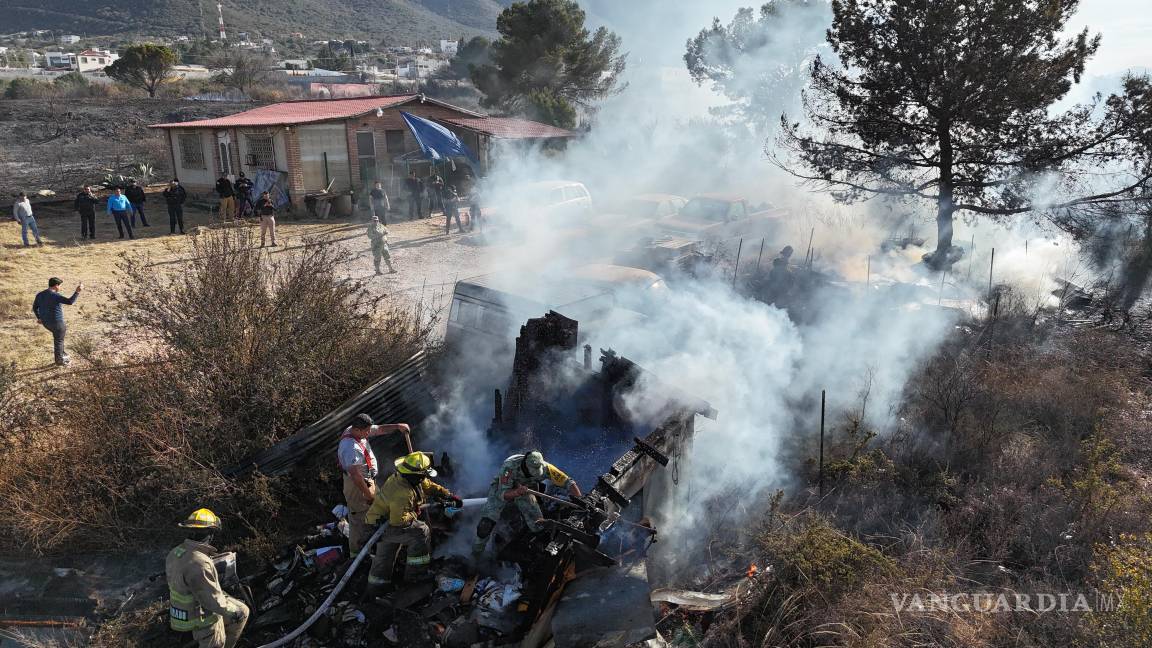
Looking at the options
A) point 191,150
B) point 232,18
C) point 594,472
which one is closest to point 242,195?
point 191,150

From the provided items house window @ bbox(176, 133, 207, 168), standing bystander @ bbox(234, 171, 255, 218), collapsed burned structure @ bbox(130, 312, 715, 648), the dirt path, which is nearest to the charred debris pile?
collapsed burned structure @ bbox(130, 312, 715, 648)

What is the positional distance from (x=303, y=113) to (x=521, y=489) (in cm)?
1919

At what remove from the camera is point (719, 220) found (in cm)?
1540

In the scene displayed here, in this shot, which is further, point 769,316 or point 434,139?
point 434,139

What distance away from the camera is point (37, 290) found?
465 inches

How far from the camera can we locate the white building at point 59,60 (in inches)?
2146

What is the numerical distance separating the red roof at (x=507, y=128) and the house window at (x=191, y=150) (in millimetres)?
7442

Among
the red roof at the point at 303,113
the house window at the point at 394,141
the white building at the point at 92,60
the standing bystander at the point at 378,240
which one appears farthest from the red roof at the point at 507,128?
the white building at the point at 92,60

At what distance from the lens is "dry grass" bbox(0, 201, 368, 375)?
956cm

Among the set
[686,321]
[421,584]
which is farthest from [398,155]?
[421,584]

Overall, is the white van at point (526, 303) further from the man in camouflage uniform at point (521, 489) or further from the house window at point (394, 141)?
the house window at point (394, 141)

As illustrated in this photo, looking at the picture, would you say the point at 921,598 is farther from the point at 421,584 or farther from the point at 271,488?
the point at 271,488

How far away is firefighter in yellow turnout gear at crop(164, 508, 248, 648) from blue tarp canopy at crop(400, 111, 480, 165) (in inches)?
675

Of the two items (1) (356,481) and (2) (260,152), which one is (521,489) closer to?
(1) (356,481)
